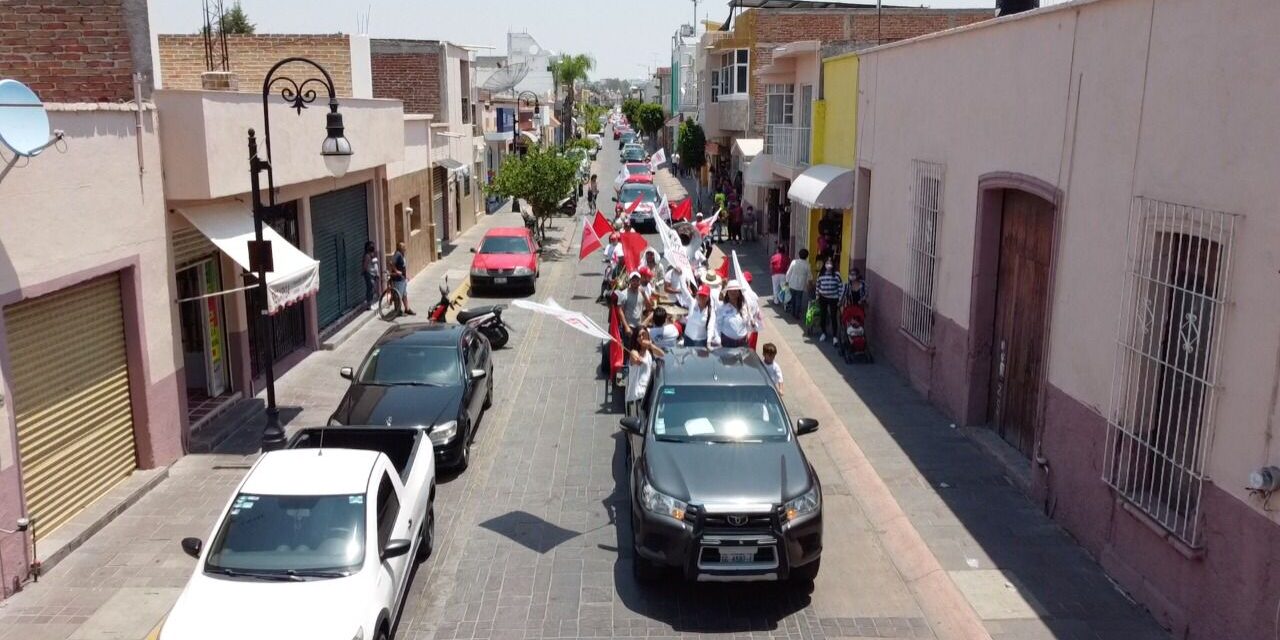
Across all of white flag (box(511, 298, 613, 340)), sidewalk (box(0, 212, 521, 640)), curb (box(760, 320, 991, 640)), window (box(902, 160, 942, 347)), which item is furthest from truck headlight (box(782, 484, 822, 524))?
window (box(902, 160, 942, 347))

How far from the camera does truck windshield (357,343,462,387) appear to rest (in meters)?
12.5

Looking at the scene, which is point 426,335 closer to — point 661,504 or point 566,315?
point 566,315

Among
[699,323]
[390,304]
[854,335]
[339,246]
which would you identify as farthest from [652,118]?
[699,323]

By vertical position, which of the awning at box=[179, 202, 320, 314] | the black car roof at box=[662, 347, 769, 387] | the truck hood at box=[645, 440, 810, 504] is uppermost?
the awning at box=[179, 202, 320, 314]

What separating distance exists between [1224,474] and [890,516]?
3.57 metres

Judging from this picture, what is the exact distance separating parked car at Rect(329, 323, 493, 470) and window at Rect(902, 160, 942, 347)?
6.63 metres

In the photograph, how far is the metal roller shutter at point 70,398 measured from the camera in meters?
9.58

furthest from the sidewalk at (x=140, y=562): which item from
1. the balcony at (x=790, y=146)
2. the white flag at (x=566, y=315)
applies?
the balcony at (x=790, y=146)

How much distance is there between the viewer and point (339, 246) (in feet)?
67.3

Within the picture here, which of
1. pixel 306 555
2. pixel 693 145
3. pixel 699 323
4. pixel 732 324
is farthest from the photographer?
pixel 693 145

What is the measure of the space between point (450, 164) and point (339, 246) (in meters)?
11.5

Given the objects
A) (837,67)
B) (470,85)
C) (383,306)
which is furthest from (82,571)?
(470,85)

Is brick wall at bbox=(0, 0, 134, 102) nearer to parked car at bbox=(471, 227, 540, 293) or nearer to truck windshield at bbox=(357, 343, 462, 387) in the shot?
truck windshield at bbox=(357, 343, 462, 387)

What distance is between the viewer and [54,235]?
9656mm
